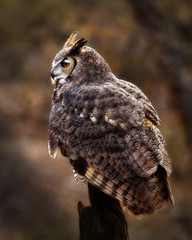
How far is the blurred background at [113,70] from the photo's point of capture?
6.61 meters

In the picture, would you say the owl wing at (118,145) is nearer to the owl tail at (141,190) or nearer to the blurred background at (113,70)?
the owl tail at (141,190)

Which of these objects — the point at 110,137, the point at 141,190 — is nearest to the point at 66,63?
the point at 110,137

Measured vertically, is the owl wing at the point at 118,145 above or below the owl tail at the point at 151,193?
above

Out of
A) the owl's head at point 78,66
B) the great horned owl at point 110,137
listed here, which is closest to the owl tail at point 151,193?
the great horned owl at point 110,137

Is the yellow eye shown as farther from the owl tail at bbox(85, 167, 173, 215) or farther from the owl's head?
the owl tail at bbox(85, 167, 173, 215)

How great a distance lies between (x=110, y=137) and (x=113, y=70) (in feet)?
14.8

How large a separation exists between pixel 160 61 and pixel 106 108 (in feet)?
15.0

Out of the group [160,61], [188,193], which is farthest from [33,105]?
[188,193]

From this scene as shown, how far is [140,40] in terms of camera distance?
24.2ft

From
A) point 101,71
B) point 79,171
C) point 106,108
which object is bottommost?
point 79,171

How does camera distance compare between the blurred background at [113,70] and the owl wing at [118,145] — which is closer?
the owl wing at [118,145]

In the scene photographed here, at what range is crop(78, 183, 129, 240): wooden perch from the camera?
2.34m

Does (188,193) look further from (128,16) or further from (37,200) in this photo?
(128,16)

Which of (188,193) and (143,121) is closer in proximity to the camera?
(143,121)
